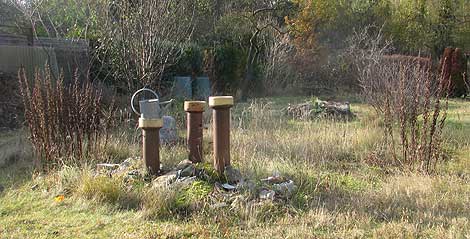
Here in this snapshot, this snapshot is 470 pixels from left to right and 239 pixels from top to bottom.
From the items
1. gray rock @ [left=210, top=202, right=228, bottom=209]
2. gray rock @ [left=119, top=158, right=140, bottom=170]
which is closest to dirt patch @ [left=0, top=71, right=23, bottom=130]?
gray rock @ [left=119, top=158, right=140, bottom=170]

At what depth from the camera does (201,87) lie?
12.4 meters

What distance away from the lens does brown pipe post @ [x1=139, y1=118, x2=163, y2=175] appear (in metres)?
4.36

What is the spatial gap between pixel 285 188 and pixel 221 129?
0.79m

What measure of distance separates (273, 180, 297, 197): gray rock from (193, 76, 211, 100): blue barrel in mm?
7875

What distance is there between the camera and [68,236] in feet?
11.0

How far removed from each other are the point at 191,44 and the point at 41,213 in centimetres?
968

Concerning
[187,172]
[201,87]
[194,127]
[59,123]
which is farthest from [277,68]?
→ [187,172]

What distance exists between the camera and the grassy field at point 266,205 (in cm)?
340

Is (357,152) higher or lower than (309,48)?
lower

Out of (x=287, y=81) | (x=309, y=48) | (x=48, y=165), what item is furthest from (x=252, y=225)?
(x=309, y=48)

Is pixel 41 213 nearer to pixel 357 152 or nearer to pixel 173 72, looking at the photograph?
pixel 357 152

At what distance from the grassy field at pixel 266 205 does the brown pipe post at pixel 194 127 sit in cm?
48

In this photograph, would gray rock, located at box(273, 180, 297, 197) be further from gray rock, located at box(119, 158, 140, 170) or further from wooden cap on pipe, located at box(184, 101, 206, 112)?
gray rock, located at box(119, 158, 140, 170)

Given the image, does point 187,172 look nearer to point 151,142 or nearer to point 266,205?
point 151,142
